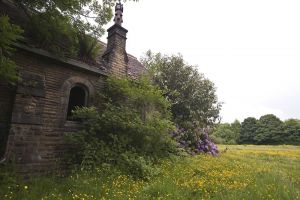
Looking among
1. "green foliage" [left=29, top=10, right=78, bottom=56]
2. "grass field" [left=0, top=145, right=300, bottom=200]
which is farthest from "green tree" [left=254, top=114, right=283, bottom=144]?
"green foliage" [left=29, top=10, right=78, bottom=56]

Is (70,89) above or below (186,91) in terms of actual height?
below

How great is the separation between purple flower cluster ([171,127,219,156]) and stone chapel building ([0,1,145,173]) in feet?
22.5

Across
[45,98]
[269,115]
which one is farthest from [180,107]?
Answer: [269,115]

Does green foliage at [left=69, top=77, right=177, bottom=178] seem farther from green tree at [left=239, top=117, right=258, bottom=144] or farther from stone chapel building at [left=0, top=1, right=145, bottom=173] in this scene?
green tree at [left=239, top=117, right=258, bottom=144]

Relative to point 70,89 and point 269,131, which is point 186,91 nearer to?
point 70,89

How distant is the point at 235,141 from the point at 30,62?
268ft

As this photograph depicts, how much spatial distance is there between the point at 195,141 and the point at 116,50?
8.16 metres

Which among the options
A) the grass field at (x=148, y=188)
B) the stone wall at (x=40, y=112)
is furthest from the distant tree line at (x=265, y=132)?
the stone wall at (x=40, y=112)

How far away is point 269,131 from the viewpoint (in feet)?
244

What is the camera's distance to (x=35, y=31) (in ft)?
28.5

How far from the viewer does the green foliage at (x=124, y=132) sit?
29.0ft

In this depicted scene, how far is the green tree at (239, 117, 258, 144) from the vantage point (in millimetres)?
78488

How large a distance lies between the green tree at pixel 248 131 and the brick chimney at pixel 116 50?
243 ft

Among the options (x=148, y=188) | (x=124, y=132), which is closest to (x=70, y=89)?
(x=124, y=132)
